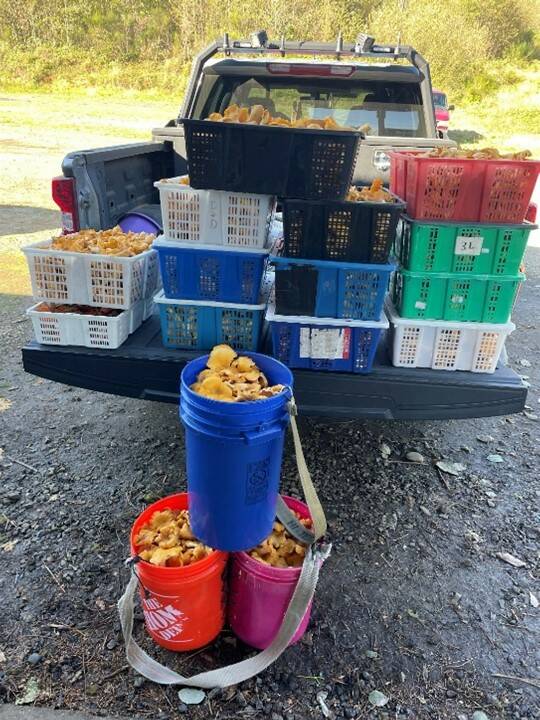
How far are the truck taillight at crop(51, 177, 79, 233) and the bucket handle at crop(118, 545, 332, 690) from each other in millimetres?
2078

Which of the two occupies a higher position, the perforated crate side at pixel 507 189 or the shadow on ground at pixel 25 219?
the perforated crate side at pixel 507 189

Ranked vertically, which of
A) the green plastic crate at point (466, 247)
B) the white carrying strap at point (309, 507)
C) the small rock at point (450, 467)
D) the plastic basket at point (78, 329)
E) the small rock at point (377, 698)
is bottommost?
the small rock at point (450, 467)

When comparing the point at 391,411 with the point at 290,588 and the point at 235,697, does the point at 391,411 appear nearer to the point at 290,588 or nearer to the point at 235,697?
the point at 290,588

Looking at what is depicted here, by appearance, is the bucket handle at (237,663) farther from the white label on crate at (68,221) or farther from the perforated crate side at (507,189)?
the white label on crate at (68,221)

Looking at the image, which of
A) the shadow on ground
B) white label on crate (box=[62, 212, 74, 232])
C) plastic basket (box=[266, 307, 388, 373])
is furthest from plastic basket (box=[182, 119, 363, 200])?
the shadow on ground

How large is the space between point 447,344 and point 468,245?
1.51 ft

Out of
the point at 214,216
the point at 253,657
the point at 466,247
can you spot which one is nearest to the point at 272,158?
the point at 214,216

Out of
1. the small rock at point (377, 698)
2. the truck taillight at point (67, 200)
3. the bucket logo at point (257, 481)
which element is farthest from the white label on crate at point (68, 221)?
the small rock at point (377, 698)

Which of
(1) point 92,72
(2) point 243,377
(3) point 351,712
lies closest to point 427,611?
(3) point 351,712

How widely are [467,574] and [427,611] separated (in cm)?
32

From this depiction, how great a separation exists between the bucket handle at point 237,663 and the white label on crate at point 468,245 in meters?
1.48

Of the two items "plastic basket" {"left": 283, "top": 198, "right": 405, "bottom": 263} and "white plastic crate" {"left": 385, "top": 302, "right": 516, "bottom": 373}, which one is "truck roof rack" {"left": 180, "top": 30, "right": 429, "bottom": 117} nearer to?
"plastic basket" {"left": 283, "top": 198, "right": 405, "bottom": 263}

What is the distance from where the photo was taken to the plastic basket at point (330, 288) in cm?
245

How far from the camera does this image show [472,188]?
2445 mm
